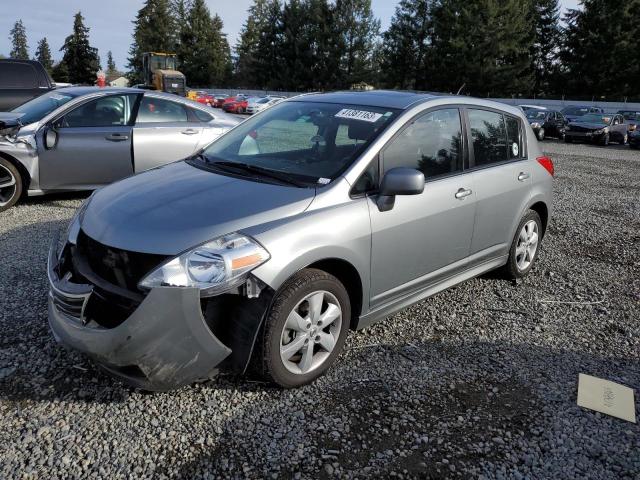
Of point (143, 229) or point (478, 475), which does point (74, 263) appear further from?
A: point (478, 475)

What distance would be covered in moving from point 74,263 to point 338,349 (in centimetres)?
164

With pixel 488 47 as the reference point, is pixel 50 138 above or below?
below

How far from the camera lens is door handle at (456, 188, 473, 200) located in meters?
3.88

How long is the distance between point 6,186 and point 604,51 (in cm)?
5862

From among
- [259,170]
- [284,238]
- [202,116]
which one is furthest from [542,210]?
[202,116]

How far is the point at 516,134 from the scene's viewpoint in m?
4.79

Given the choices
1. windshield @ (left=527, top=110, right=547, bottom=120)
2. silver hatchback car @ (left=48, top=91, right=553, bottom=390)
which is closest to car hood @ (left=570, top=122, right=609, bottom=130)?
windshield @ (left=527, top=110, right=547, bottom=120)

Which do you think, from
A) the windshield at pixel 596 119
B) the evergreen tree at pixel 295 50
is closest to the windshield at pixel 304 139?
the windshield at pixel 596 119

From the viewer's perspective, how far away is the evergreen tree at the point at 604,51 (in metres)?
50.6

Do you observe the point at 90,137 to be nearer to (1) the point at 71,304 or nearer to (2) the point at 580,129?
(1) the point at 71,304

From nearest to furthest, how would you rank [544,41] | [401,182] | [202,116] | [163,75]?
1. [401,182]
2. [202,116]
3. [163,75]
4. [544,41]

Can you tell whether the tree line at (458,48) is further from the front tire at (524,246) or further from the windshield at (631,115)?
the front tire at (524,246)

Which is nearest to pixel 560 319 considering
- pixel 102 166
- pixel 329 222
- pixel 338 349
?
pixel 338 349

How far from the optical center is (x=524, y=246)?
4977 mm
